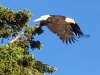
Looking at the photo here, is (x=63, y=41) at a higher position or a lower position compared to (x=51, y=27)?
lower

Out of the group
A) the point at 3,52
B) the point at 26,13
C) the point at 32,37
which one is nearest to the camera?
the point at 3,52

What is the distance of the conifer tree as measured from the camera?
11664 millimetres

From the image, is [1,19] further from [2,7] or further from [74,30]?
[74,30]

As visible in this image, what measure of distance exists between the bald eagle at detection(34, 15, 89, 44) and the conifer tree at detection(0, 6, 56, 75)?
416mm

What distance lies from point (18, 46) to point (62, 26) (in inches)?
60.0

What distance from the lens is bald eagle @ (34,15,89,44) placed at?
12.6 metres

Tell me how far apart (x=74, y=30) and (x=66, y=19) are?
45cm

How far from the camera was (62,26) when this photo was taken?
44.2 feet

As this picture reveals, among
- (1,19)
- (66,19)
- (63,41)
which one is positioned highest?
(66,19)

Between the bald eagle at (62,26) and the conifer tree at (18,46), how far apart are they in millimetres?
416

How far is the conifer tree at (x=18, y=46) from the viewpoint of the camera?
11.7 meters

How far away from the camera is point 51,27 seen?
43.4 ft

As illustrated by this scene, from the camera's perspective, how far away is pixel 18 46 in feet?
43.4

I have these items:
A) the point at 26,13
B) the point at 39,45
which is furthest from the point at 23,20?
the point at 39,45
